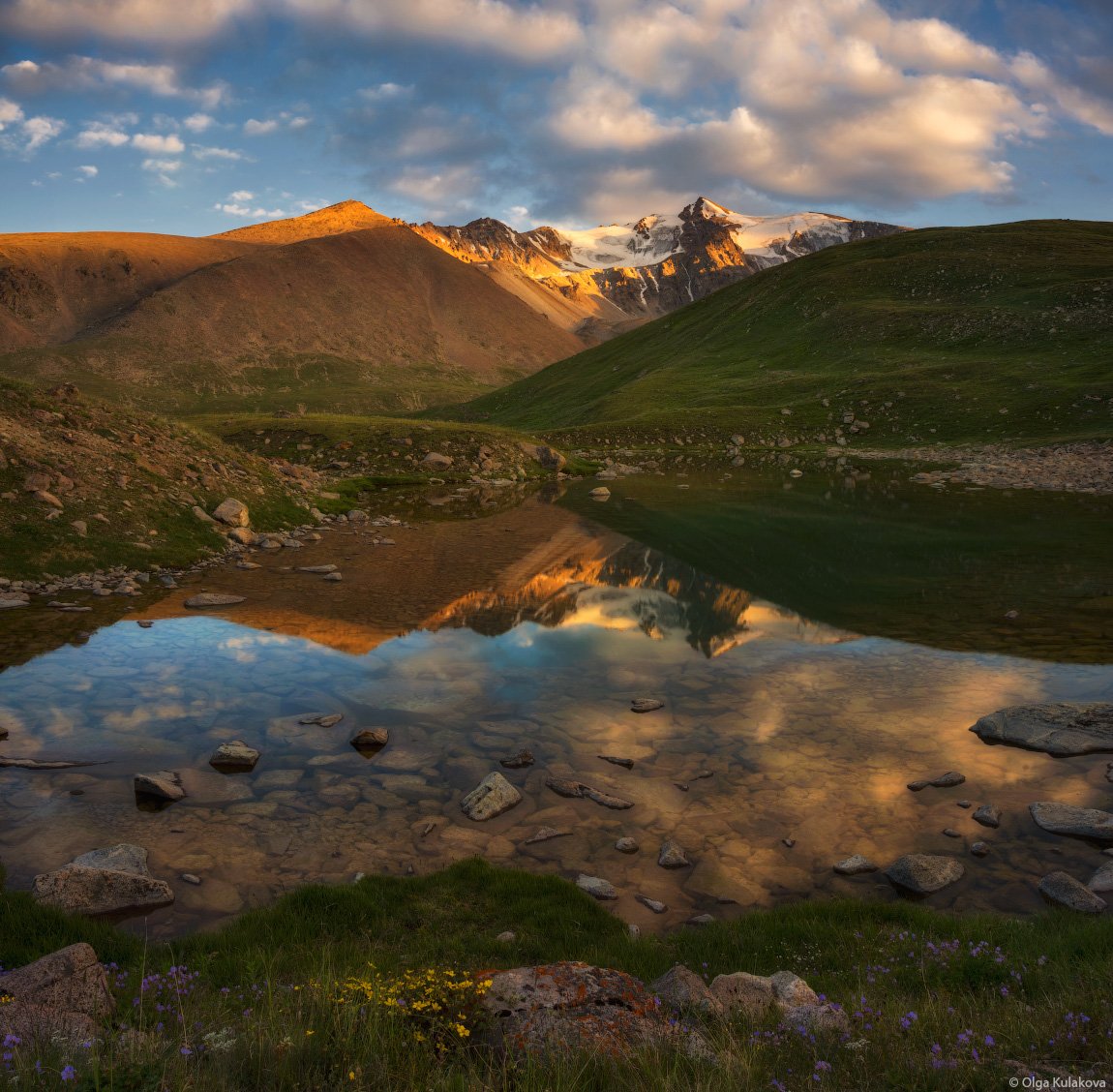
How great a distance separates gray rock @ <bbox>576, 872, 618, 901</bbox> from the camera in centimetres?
935

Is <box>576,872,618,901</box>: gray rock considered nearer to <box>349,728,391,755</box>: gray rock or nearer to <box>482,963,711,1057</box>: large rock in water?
<box>482,963,711,1057</box>: large rock in water

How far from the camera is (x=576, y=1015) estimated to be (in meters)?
5.84

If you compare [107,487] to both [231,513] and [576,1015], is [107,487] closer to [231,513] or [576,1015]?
[231,513]

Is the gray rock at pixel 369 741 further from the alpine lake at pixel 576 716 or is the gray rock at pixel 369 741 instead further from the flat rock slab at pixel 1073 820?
the flat rock slab at pixel 1073 820

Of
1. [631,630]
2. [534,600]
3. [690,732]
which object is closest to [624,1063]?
[690,732]

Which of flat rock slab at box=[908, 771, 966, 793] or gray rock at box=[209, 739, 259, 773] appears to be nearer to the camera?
flat rock slab at box=[908, 771, 966, 793]

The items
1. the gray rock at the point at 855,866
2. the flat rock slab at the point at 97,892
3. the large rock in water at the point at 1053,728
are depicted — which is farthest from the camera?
the large rock in water at the point at 1053,728

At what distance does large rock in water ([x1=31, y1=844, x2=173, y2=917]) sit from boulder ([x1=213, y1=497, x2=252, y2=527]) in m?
23.3

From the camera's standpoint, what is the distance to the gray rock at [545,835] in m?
10.6

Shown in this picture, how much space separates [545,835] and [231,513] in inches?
976

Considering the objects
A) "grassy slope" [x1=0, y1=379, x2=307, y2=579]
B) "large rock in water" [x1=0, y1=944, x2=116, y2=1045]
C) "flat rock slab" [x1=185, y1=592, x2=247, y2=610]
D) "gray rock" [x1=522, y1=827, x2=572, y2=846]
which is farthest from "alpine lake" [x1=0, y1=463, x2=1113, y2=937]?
"grassy slope" [x1=0, y1=379, x2=307, y2=579]

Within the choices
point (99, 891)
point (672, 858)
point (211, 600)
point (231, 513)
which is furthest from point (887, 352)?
point (99, 891)

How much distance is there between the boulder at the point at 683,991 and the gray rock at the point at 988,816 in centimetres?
648

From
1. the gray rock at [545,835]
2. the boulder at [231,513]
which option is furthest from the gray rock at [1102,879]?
the boulder at [231,513]
